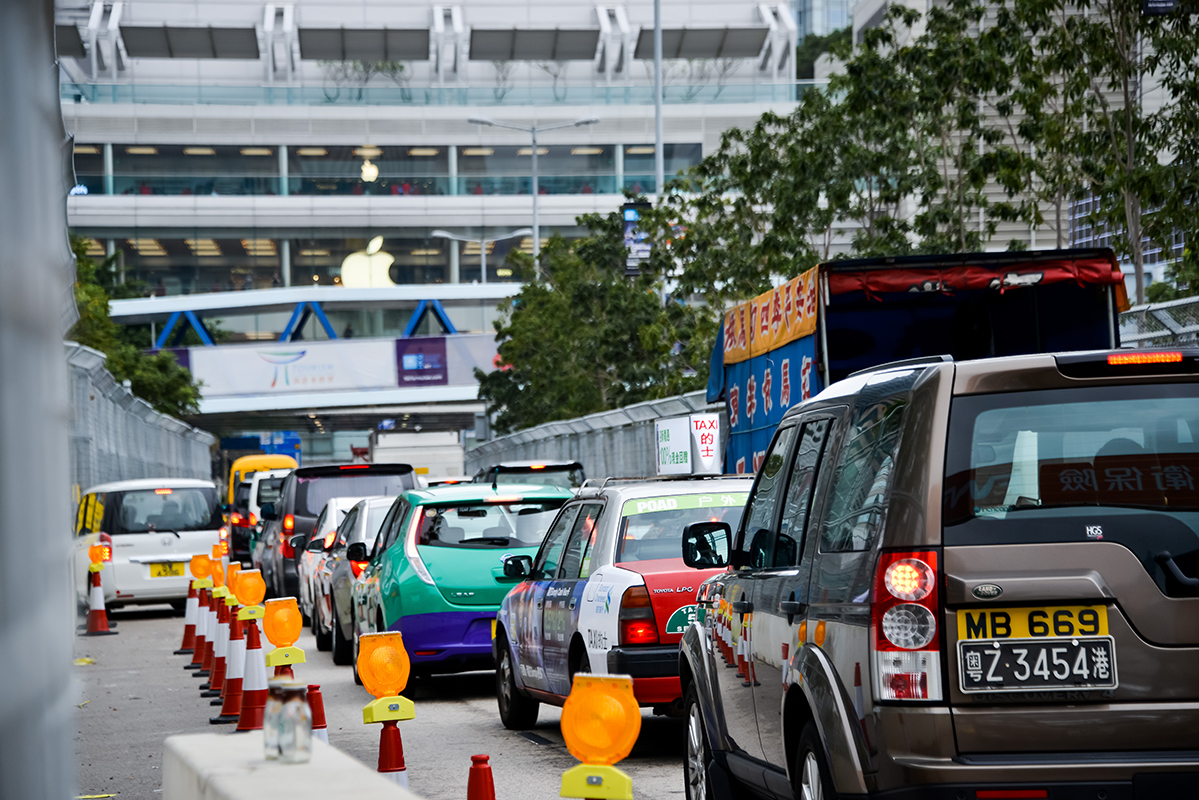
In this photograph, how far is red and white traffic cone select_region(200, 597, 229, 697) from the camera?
13039 mm

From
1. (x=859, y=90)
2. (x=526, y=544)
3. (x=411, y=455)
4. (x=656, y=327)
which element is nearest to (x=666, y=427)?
(x=859, y=90)

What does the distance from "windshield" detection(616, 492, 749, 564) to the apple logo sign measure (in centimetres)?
7452

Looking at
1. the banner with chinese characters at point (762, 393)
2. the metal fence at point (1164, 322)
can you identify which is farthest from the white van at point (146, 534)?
the metal fence at point (1164, 322)

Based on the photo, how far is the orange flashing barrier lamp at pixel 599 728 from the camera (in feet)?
13.7

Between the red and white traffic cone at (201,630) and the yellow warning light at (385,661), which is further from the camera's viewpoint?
the red and white traffic cone at (201,630)

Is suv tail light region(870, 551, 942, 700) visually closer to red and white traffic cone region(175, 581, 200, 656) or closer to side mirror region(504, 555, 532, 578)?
side mirror region(504, 555, 532, 578)

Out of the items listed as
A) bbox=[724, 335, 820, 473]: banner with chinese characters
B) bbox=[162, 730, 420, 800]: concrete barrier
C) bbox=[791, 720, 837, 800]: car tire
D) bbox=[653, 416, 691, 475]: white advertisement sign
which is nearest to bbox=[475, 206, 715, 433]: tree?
bbox=[653, 416, 691, 475]: white advertisement sign

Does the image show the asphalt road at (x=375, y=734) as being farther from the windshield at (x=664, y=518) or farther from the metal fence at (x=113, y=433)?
the metal fence at (x=113, y=433)

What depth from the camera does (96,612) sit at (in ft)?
69.4

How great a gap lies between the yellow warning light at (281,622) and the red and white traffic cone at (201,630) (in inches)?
261

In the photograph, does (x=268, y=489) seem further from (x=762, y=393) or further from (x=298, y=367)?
(x=298, y=367)

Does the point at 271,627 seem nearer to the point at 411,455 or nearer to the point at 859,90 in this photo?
the point at 859,90

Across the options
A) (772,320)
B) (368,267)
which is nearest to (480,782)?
(772,320)

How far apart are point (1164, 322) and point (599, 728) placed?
439 inches
